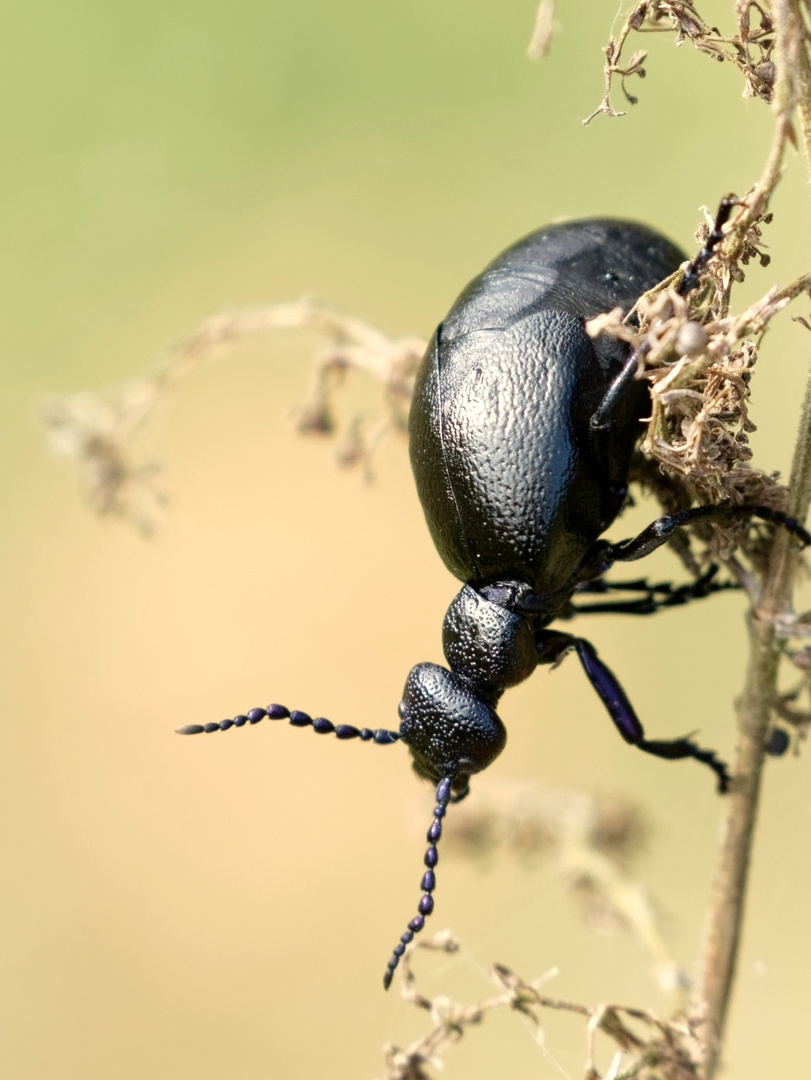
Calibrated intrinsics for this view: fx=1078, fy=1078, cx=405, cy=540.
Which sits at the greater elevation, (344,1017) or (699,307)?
(699,307)

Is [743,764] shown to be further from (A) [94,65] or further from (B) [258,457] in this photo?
(A) [94,65]

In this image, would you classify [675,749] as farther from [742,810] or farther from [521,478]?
[521,478]

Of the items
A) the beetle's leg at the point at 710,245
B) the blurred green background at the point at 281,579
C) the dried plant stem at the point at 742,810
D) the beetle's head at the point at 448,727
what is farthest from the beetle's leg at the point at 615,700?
the blurred green background at the point at 281,579

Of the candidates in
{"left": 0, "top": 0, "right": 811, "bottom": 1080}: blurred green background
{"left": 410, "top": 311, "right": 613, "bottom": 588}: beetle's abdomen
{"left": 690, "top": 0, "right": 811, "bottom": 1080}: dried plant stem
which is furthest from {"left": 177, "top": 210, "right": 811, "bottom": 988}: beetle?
{"left": 0, "top": 0, "right": 811, "bottom": 1080}: blurred green background

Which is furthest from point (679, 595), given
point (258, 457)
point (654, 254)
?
point (258, 457)

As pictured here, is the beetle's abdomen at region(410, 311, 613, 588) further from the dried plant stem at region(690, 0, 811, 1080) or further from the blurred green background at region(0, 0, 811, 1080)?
the blurred green background at region(0, 0, 811, 1080)

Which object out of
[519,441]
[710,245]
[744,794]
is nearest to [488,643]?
[519,441]
